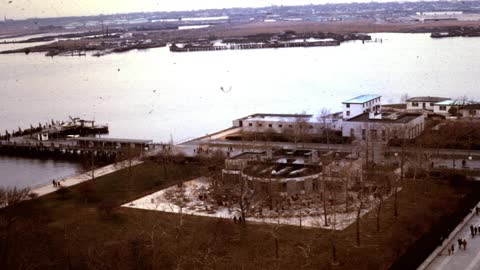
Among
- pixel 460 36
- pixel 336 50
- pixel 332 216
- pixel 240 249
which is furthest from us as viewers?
pixel 460 36

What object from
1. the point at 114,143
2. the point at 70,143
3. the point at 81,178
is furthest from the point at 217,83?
the point at 81,178

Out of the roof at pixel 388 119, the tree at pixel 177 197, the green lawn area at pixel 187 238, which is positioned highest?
the roof at pixel 388 119

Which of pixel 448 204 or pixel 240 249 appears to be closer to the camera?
pixel 240 249

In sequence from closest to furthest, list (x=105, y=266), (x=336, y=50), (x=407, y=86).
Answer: (x=105, y=266) < (x=407, y=86) < (x=336, y=50)

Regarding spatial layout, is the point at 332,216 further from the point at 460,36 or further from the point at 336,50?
the point at 460,36

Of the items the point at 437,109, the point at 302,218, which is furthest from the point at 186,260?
the point at 437,109

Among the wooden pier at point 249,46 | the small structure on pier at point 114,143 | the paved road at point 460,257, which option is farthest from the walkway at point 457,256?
the wooden pier at point 249,46

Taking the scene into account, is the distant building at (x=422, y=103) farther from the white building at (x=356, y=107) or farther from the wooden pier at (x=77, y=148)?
the wooden pier at (x=77, y=148)
